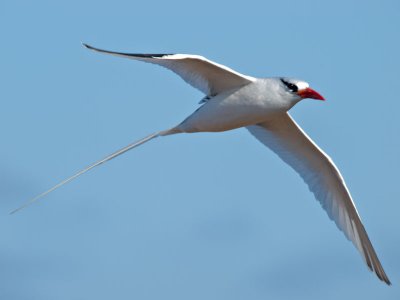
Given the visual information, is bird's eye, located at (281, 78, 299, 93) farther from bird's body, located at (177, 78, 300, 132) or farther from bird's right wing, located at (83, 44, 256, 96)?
bird's right wing, located at (83, 44, 256, 96)

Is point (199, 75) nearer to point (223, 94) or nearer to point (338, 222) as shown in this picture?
point (223, 94)

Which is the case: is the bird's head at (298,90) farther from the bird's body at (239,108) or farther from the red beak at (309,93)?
the bird's body at (239,108)

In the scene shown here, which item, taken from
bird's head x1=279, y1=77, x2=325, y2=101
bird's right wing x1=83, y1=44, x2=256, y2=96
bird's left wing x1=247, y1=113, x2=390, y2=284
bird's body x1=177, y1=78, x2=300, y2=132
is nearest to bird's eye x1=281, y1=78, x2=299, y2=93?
bird's head x1=279, y1=77, x2=325, y2=101

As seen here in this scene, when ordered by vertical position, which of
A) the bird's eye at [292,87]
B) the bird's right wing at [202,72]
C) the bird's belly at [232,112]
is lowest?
the bird's belly at [232,112]

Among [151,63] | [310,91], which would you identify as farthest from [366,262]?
[151,63]

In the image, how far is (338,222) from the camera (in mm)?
21656

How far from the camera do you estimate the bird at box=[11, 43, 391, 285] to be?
18922 millimetres

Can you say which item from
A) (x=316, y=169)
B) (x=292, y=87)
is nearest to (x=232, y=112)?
(x=292, y=87)

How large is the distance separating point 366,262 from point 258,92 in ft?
15.4

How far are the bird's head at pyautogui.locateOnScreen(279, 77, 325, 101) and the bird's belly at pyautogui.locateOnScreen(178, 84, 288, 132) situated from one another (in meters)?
0.31

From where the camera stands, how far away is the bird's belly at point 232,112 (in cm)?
1906

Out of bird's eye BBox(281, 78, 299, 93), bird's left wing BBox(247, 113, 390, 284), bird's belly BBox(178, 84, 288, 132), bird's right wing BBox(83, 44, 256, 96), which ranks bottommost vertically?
bird's left wing BBox(247, 113, 390, 284)

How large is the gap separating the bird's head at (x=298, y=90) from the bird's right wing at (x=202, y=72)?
27.1 inches

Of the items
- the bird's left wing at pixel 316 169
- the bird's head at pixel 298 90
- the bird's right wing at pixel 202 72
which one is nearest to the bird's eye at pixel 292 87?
the bird's head at pixel 298 90
